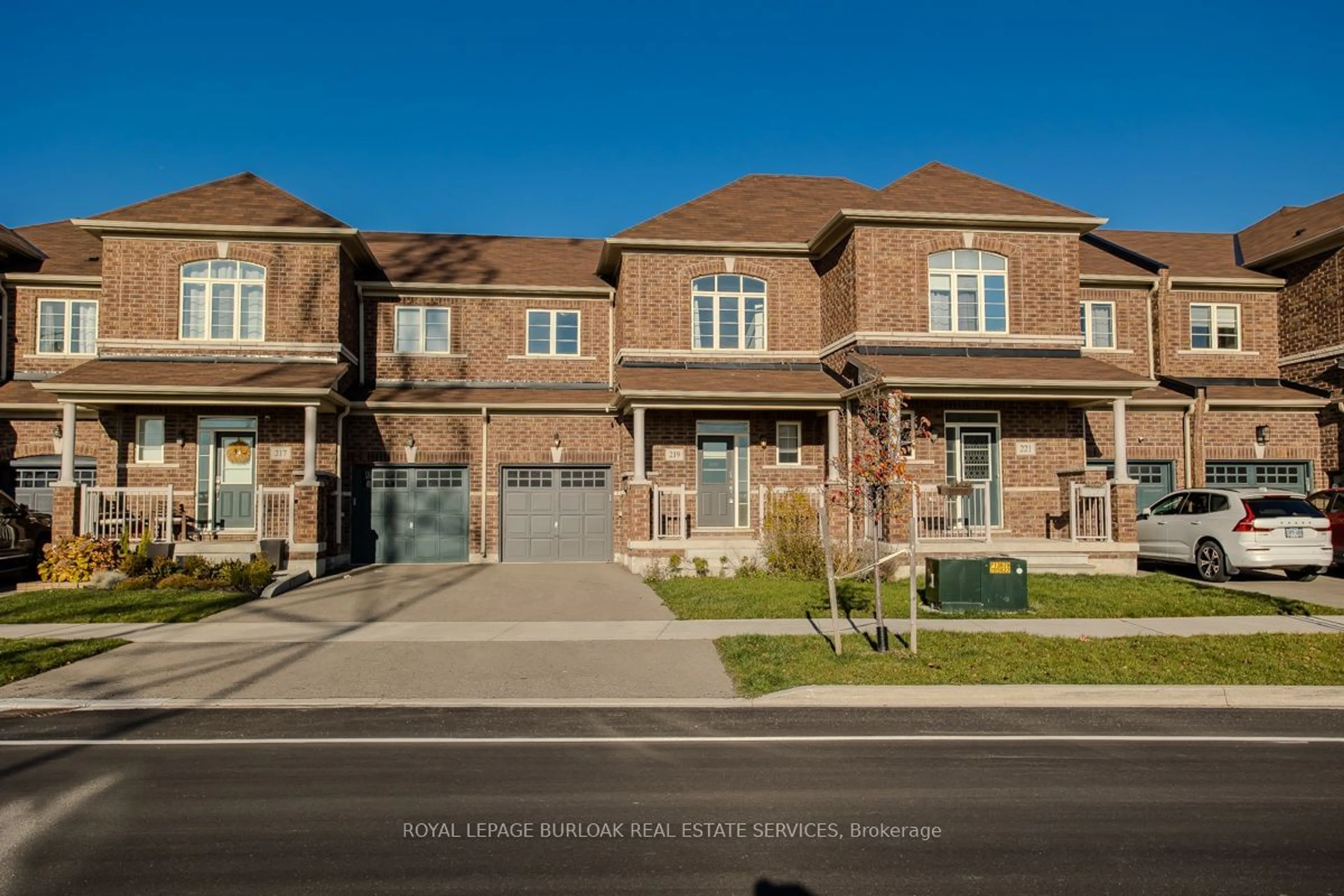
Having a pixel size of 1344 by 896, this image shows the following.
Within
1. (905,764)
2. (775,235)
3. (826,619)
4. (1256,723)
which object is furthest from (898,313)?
(905,764)

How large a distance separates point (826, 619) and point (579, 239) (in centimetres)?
1553

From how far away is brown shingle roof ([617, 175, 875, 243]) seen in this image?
20297 mm

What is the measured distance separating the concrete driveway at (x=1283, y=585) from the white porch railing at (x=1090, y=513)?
5.55ft

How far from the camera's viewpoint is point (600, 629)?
1225 cm

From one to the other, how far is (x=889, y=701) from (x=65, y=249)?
72.2 ft

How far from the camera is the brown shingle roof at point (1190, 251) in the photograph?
2305 cm

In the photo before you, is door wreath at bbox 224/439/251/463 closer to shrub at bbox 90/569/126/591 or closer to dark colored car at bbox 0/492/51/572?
dark colored car at bbox 0/492/51/572

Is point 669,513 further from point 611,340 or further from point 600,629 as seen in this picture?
point 600,629

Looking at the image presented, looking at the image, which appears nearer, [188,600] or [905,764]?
[905,764]

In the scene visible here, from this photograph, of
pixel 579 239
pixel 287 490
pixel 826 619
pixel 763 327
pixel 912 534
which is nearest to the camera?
pixel 912 534

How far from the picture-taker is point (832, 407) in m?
18.5

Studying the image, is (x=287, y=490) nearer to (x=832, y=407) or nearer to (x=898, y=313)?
(x=832, y=407)

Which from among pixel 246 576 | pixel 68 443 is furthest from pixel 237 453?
pixel 246 576

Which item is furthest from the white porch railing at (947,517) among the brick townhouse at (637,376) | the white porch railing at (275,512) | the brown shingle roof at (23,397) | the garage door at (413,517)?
the brown shingle roof at (23,397)
